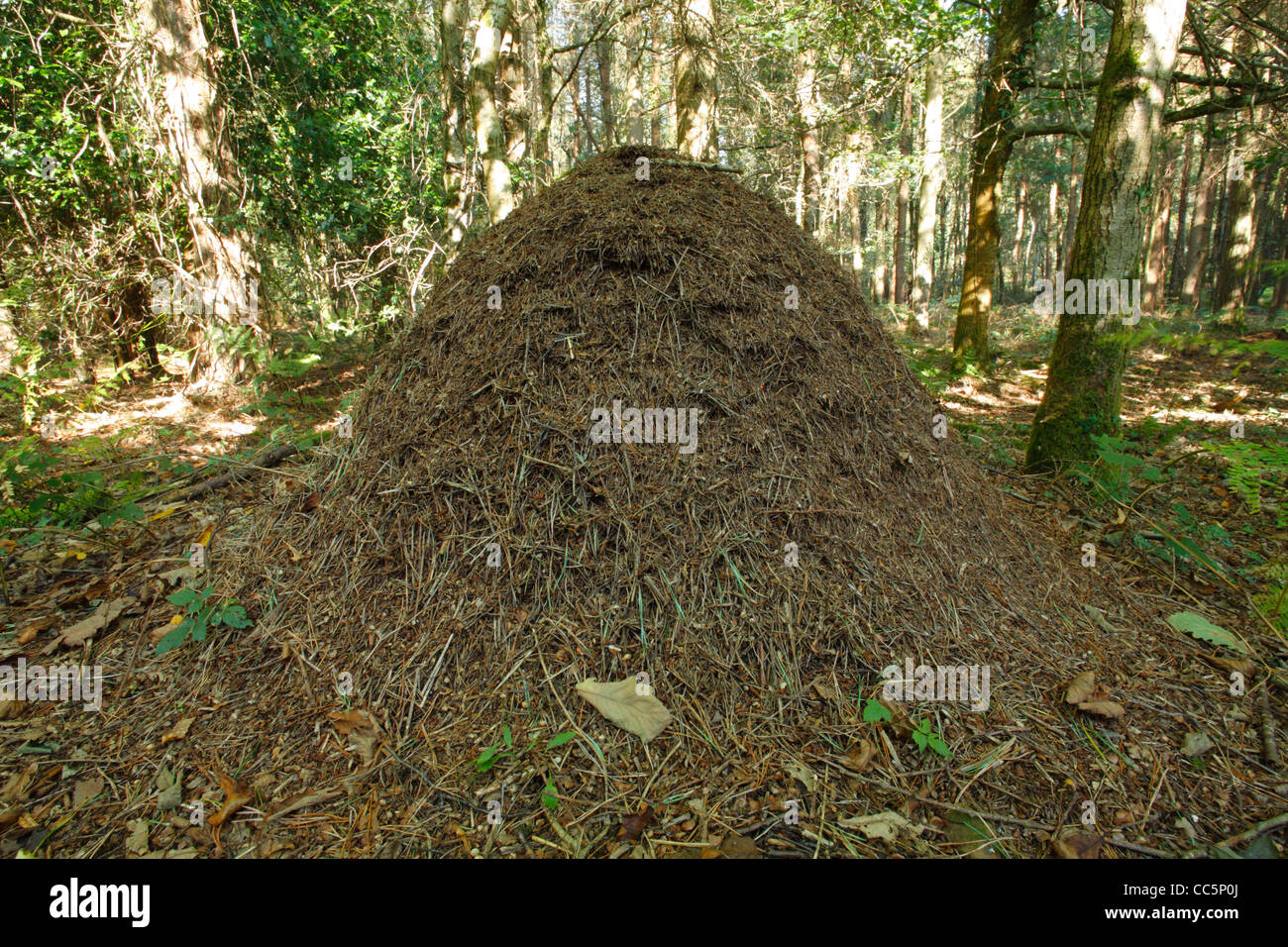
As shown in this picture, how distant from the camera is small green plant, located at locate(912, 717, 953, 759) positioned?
2090mm

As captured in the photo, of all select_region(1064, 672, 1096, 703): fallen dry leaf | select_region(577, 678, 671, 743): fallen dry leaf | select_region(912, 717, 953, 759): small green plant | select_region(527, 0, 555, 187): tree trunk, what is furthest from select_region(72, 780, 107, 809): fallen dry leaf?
select_region(527, 0, 555, 187): tree trunk

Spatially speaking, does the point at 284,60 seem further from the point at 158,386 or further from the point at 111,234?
the point at 158,386

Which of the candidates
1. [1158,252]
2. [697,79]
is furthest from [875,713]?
[1158,252]

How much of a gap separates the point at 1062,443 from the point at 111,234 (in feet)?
33.2

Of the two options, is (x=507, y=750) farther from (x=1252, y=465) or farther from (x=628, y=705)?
(x=1252, y=465)

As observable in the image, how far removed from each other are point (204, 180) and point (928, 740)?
8255 mm

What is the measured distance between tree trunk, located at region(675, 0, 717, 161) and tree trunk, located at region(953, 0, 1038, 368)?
10.0ft

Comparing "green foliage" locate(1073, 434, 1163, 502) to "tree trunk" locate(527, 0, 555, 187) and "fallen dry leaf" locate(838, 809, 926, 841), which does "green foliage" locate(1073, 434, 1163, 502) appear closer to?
"fallen dry leaf" locate(838, 809, 926, 841)

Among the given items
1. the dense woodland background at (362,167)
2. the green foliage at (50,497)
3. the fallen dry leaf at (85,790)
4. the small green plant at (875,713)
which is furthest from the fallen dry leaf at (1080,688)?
the green foliage at (50,497)

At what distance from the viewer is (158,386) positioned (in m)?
7.25

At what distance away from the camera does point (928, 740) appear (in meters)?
2.11

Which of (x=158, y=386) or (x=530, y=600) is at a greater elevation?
(x=158, y=386)

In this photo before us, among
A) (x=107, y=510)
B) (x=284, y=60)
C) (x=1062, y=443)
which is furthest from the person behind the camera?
(x=284, y=60)
